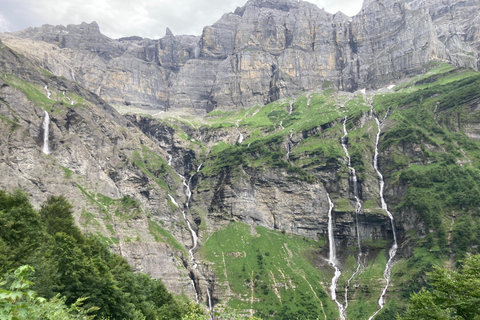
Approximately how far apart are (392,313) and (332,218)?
64.6 meters

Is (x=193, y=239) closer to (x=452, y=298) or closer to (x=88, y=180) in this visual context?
(x=88, y=180)

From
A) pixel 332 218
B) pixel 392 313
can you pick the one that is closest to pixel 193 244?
pixel 332 218

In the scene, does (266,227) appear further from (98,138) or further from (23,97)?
(23,97)

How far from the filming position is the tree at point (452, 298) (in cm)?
2691

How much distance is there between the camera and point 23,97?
620 feet

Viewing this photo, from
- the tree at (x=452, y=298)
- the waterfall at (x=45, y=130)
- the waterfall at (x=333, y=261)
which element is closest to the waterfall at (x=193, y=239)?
the waterfall at (x=333, y=261)

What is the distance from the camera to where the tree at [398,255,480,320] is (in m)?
26.9

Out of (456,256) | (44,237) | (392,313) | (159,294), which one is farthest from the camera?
(456,256)

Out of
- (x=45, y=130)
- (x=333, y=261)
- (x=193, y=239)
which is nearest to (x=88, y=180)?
(x=45, y=130)

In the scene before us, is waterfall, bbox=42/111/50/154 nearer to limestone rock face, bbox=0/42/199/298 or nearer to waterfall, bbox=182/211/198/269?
limestone rock face, bbox=0/42/199/298

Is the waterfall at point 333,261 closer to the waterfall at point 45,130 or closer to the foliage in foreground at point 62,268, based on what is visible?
the foliage in foreground at point 62,268

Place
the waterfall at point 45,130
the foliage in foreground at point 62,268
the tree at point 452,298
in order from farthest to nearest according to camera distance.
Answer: the waterfall at point 45,130 < the foliage in foreground at point 62,268 < the tree at point 452,298

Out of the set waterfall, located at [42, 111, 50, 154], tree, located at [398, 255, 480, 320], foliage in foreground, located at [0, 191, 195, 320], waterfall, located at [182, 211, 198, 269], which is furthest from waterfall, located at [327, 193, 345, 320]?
waterfall, located at [42, 111, 50, 154]

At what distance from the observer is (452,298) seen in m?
28.7
